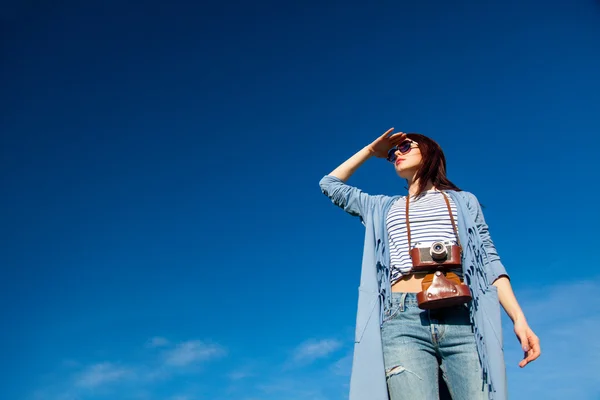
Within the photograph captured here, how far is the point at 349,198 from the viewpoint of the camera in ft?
18.0

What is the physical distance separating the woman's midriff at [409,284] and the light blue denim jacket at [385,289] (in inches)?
3.0

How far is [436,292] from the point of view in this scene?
4.13 m

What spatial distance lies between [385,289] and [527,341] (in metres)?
1.16

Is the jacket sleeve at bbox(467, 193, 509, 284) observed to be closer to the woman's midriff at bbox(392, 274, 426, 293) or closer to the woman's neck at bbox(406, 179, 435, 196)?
the woman's neck at bbox(406, 179, 435, 196)

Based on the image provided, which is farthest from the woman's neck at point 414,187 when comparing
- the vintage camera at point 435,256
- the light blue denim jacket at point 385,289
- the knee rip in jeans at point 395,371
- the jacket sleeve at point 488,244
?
the knee rip in jeans at point 395,371

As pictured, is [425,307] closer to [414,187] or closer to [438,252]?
[438,252]

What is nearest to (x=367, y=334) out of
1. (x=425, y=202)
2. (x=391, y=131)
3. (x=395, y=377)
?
(x=395, y=377)

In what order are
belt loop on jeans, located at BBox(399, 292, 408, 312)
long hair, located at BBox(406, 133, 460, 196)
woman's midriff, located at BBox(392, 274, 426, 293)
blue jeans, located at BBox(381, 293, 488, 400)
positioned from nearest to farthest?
blue jeans, located at BBox(381, 293, 488, 400) < belt loop on jeans, located at BBox(399, 292, 408, 312) < woman's midriff, located at BBox(392, 274, 426, 293) < long hair, located at BBox(406, 133, 460, 196)

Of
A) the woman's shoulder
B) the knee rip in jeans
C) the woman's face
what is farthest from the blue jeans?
the woman's face

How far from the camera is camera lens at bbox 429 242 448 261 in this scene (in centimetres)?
438

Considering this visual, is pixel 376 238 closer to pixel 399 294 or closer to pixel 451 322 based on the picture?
pixel 399 294

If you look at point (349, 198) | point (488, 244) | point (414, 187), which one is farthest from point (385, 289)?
point (414, 187)

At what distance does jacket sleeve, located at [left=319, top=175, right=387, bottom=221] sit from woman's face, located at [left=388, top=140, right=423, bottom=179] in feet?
1.20

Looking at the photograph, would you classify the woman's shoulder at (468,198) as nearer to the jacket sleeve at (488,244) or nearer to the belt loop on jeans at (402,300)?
the jacket sleeve at (488,244)
